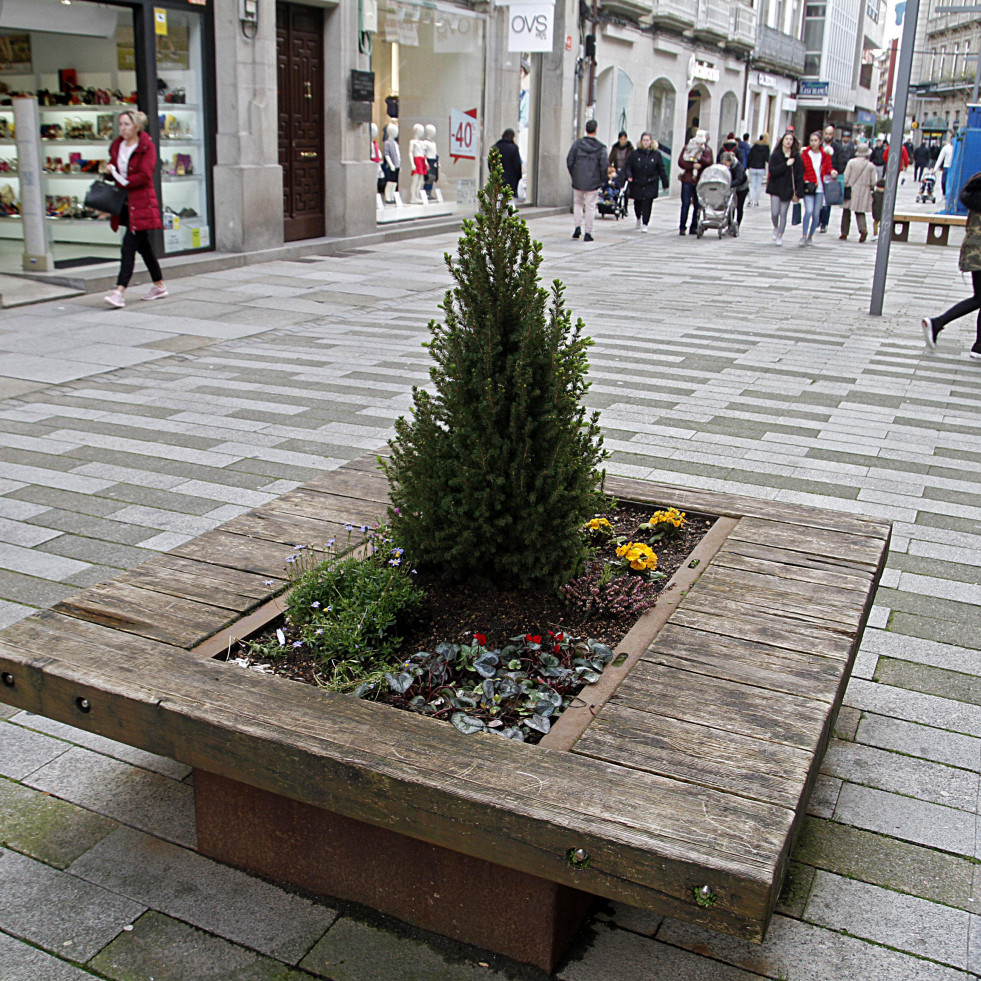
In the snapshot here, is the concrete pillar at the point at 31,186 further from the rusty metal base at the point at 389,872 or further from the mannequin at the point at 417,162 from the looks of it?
the rusty metal base at the point at 389,872

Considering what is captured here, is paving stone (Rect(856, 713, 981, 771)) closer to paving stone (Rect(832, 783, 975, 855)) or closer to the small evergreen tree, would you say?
paving stone (Rect(832, 783, 975, 855))

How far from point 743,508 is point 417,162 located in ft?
50.2

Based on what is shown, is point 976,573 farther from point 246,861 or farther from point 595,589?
point 246,861

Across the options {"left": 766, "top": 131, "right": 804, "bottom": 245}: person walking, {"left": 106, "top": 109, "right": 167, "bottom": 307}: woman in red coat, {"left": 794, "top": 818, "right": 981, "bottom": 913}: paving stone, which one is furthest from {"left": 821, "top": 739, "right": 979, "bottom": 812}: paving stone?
{"left": 766, "top": 131, "right": 804, "bottom": 245}: person walking

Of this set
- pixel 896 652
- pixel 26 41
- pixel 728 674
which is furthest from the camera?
pixel 26 41

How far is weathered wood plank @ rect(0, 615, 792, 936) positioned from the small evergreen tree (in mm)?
692

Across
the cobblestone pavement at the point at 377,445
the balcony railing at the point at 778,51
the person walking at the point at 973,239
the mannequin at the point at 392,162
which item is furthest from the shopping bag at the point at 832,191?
the balcony railing at the point at 778,51

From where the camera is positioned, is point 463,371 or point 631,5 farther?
Result: point 631,5

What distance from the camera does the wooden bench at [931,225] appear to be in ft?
53.1

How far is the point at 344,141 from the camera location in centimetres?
1501

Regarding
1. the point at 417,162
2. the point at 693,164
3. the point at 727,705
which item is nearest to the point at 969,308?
the point at 727,705

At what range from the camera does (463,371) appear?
289 centimetres

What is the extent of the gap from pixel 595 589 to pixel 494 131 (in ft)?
59.7

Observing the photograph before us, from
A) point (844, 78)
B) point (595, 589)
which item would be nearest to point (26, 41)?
point (595, 589)
